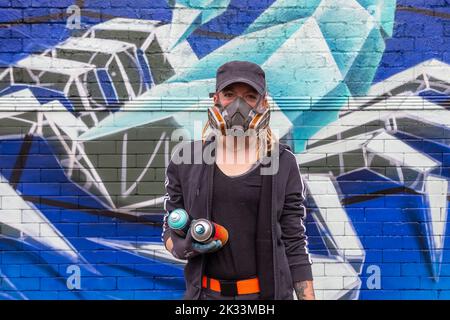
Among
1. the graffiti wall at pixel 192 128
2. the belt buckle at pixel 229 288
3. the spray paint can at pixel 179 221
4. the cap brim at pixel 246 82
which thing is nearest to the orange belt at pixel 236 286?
the belt buckle at pixel 229 288

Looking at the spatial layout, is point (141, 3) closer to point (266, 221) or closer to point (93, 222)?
point (93, 222)

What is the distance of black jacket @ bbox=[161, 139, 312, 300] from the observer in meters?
2.99

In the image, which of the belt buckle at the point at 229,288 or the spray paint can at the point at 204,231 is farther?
the belt buckle at the point at 229,288

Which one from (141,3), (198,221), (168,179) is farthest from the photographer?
(141,3)

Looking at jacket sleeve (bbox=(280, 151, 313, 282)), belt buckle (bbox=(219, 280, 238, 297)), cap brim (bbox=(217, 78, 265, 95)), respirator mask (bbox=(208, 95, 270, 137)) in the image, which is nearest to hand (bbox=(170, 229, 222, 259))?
belt buckle (bbox=(219, 280, 238, 297))

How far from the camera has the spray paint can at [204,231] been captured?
9.24ft

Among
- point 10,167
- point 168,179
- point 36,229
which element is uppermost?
point 10,167

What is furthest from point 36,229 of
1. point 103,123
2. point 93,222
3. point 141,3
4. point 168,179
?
point 168,179

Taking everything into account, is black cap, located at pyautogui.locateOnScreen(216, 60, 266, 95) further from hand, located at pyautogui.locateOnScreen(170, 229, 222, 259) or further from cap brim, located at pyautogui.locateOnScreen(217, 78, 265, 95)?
hand, located at pyautogui.locateOnScreen(170, 229, 222, 259)

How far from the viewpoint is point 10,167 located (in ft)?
17.9

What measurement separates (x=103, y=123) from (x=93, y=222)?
2.92 feet

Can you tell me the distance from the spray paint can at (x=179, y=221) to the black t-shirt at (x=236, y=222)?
0.16m

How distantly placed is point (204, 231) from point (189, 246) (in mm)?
137

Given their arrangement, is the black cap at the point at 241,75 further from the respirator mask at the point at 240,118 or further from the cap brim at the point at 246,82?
the respirator mask at the point at 240,118
